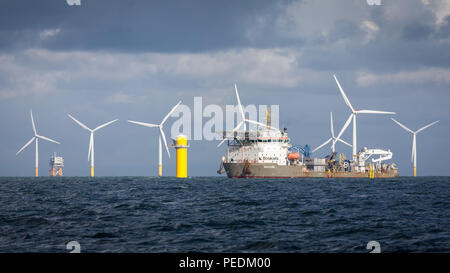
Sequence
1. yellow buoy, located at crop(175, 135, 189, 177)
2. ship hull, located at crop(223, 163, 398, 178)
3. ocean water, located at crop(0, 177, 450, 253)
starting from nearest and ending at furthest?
ocean water, located at crop(0, 177, 450, 253) < ship hull, located at crop(223, 163, 398, 178) < yellow buoy, located at crop(175, 135, 189, 177)

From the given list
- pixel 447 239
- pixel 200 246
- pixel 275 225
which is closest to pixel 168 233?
pixel 200 246

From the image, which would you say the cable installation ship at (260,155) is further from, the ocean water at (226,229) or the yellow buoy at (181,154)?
the ocean water at (226,229)

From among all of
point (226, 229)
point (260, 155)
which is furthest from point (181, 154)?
point (226, 229)

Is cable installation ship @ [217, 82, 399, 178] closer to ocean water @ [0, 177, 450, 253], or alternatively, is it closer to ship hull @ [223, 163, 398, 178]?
ship hull @ [223, 163, 398, 178]

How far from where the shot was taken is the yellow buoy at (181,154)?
516ft

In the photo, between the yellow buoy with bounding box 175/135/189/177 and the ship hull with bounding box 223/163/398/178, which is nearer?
the ship hull with bounding box 223/163/398/178

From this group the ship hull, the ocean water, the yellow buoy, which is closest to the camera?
the ocean water

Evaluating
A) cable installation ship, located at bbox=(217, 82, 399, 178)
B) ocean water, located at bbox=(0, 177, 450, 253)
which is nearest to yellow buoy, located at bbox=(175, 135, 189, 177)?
cable installation ship, located at bbox=(217, 82, 399, 178)

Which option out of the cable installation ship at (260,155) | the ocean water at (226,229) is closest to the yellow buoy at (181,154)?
the cable installation ship at (260,155)

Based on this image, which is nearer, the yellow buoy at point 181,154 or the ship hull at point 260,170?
the ship hull at point 260,170

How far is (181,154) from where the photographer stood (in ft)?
525

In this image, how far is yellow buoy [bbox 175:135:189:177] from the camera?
157 metres

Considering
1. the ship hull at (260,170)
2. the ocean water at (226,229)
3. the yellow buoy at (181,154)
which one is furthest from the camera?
the yellow buoy at (181,154)
